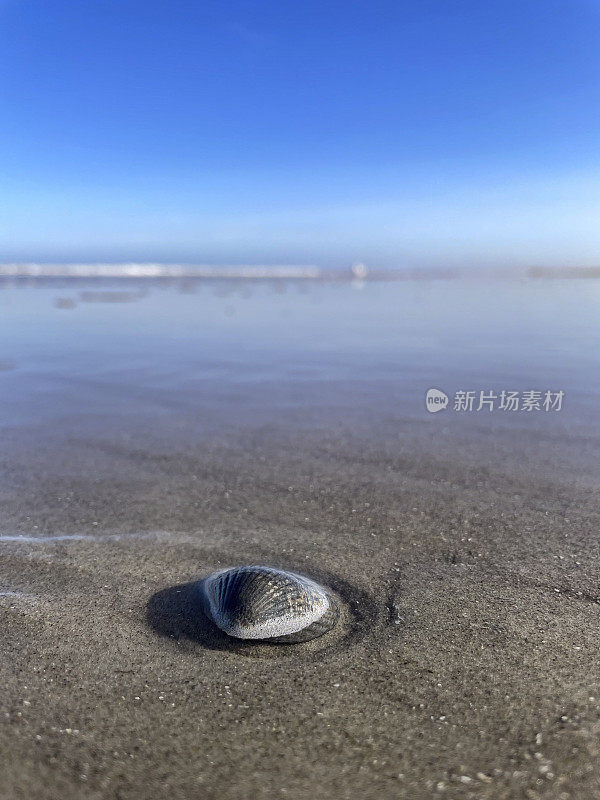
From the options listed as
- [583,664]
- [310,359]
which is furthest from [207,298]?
[583,664]

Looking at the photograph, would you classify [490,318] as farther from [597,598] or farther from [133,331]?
[597,598]

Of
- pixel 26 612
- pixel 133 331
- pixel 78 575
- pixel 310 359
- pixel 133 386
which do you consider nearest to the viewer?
pixel 26 612

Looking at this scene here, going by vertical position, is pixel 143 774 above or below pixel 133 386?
below

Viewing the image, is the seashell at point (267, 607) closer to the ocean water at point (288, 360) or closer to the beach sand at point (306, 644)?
the beach sand at point (306, 644)

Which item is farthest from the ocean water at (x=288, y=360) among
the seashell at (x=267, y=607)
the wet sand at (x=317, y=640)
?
the seashell at (x=267, y=607)

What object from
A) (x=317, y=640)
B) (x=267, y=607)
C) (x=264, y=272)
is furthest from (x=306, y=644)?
(x=264, y=272)

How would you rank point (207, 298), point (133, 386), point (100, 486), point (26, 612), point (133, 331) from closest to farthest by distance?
point (26, 612)
point (100, 486)
point (133, 386)
point (133, 331)
point (207, 298)

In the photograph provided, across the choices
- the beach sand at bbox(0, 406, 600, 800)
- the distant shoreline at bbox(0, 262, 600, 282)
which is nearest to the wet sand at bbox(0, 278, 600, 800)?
the beach sand at bbox(0, 406, 600, 800)
